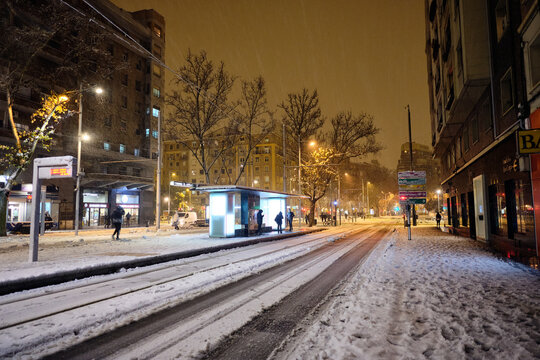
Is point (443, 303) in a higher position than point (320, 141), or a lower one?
lower

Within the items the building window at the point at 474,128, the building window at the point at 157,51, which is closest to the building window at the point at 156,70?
the building window at the point at 157,51

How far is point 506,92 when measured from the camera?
42.4 ft

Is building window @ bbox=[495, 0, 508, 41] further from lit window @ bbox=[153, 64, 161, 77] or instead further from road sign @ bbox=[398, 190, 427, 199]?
lit window @ bbox=[153, 64, 161, 77]

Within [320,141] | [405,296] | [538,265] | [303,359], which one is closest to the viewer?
[303,359]

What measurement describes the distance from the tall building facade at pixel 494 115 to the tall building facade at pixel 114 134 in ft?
85.6

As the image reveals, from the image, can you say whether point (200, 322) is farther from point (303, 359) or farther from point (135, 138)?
point (135, 138)

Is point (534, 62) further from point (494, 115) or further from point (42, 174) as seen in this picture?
point (42, 174)

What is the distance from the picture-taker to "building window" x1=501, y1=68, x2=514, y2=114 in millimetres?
12453

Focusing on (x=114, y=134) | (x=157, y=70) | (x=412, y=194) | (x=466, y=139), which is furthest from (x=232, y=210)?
(x=157, y=70)

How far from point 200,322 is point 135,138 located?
4285cm

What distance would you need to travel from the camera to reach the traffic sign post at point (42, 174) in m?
10.4

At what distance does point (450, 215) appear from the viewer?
29266 mm

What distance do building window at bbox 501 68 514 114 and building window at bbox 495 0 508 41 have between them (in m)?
1.64

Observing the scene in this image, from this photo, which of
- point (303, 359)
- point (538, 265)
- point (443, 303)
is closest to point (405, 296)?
point (443, 303)
